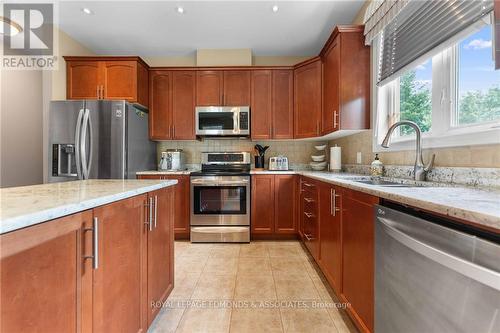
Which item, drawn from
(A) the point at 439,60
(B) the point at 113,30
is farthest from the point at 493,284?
(B) the point at 113,30

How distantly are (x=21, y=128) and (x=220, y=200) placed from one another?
8.88 ft

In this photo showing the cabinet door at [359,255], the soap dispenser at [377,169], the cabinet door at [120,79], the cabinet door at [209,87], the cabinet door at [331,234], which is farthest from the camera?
the cabinet door at [209,87]

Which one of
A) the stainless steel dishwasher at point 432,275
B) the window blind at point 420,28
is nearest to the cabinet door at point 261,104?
the window blind at point 420,28

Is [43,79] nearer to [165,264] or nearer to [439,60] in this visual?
[165,264]

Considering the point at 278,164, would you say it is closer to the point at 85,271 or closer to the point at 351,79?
the point at 351,79

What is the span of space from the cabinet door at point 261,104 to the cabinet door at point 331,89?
2.71 ft

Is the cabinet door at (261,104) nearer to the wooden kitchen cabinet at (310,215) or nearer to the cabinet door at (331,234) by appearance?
the wooden kitchen cabinet at (310,215)

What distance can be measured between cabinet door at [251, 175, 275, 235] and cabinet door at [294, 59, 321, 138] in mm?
823

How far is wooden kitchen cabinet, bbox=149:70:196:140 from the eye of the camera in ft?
11.2

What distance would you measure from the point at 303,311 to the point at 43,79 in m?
4.01

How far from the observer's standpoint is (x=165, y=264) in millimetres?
1646

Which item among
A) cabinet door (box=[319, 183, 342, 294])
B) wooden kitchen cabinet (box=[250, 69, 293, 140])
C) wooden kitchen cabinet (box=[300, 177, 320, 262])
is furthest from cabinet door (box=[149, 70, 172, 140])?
cabinet door (box=[319, 183, 342, 294])

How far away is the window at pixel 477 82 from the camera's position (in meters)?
1.23

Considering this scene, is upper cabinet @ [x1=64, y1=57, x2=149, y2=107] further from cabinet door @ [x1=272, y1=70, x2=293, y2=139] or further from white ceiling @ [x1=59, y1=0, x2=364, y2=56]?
cabinet door @ [x1=272, y1=70, x2=293, y2=139]
